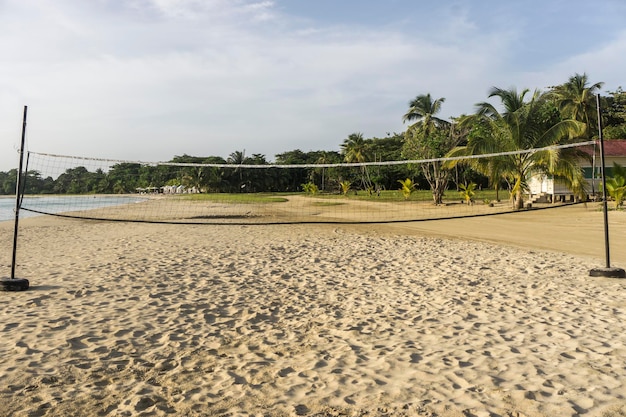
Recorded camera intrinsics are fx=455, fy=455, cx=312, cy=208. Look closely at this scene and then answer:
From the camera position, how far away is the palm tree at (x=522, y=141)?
57.8 ft

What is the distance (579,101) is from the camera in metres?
34.7

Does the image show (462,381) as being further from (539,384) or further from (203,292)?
(203,292)

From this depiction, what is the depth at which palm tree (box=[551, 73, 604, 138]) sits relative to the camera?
34531mm

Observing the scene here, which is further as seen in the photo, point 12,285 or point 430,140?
point 430,140

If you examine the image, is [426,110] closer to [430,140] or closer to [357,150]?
[430,140]

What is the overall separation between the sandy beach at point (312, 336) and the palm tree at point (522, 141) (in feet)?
32.9

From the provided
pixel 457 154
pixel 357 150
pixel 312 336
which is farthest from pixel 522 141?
pixel 357 150

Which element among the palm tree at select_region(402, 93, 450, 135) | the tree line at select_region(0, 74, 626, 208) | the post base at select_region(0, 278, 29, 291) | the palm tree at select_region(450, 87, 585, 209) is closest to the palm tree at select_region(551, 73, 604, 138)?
the tree line at select_region(0, 74, 626, 208)

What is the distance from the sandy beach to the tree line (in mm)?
8681

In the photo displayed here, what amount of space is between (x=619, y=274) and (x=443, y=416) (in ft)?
18.0

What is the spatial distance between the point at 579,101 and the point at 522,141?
67.5 feet

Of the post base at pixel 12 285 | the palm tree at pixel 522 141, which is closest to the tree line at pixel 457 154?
the palm tree at pixel 522 141

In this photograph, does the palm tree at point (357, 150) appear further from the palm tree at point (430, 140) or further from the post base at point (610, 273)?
the post base at point (610, 273)

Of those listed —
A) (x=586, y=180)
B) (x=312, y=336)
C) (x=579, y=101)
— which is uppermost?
(x=579, y=101)
